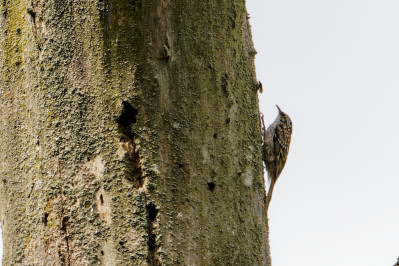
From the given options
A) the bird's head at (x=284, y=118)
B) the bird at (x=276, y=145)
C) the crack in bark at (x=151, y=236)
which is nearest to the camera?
the crack in bark at (x=151, y=236)

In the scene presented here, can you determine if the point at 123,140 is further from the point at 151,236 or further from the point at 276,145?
the point at 276,145

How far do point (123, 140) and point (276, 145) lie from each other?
421 centimetres

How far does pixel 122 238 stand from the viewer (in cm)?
137

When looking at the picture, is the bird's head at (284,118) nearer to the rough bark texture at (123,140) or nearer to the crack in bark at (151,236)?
the rough bark texture at (123,140)

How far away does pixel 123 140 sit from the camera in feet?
4.74

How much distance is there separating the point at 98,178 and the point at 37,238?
0.73 feet

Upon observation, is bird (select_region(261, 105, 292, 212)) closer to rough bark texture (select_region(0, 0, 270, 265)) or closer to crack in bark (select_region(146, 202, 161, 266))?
rough bark texture (select_region(0, 0, 270, 265))

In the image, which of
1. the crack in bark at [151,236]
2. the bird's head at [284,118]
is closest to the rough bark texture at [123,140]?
the crack in bark at [151,236]

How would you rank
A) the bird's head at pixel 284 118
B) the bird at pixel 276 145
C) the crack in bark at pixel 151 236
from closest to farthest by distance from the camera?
the crack in bark at pixel 151 236 < the bird at pixel 276 145 < the bird's head at pixel 284 118

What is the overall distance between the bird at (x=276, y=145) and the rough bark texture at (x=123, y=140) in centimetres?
356

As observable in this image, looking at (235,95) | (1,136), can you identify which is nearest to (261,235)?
(235,95)

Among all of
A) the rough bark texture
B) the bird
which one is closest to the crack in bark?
the rough bark texture

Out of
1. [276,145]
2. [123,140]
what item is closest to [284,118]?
[276,145]

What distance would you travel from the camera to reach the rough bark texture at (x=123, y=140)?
139cm
